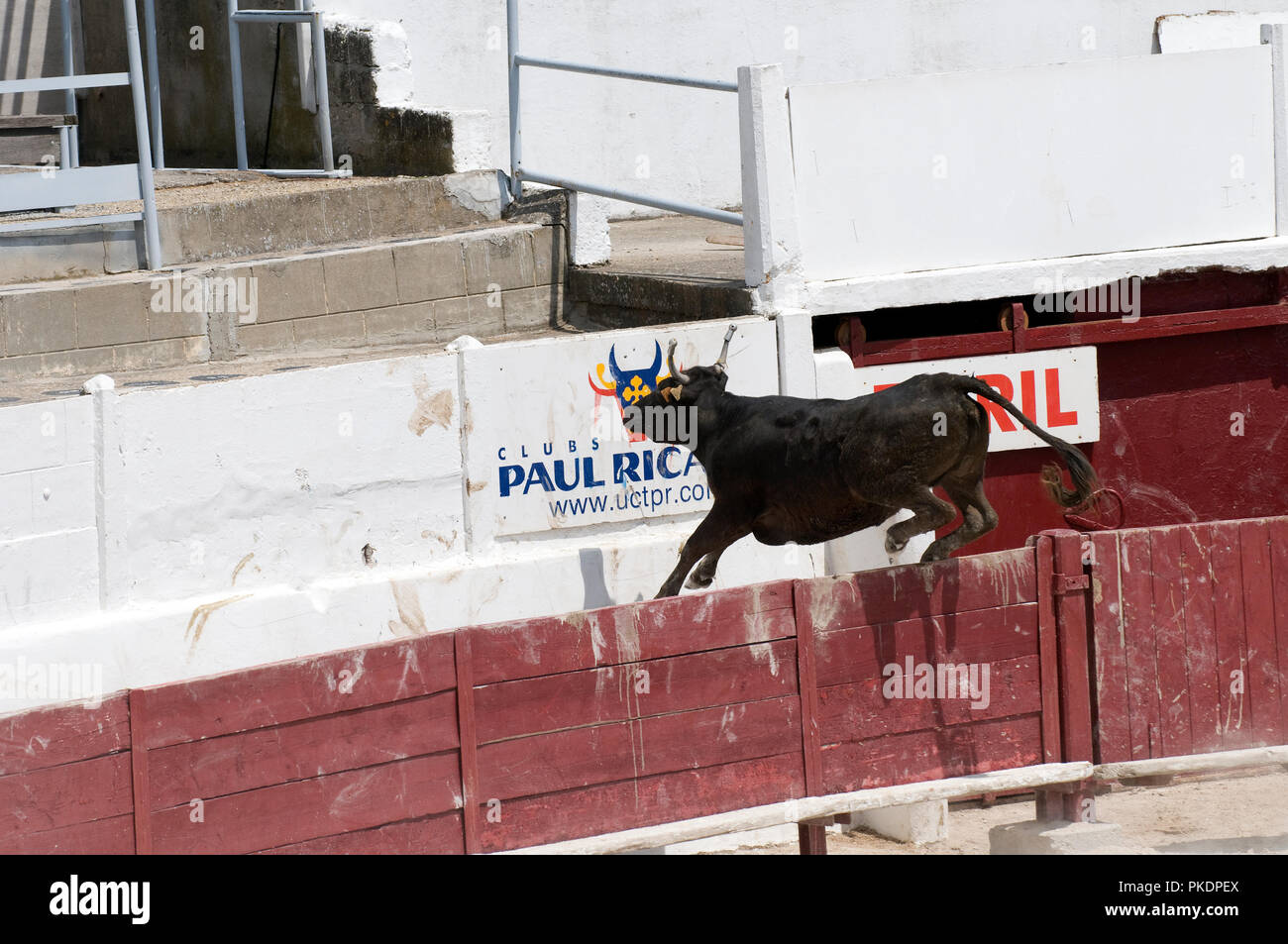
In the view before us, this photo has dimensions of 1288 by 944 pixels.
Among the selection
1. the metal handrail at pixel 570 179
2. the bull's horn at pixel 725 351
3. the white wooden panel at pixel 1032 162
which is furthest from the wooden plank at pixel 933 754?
the metal handrail at pixel 570 179

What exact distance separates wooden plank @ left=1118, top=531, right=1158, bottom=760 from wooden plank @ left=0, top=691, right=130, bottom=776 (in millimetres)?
4447

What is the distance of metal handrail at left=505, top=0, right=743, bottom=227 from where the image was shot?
33.2ft

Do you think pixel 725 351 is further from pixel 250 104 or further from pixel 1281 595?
pixel 250 104

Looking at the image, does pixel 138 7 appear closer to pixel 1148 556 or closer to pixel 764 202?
pixel 764 202

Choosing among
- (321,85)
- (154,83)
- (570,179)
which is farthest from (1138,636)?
(154,83)

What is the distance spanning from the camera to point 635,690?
24.9ft

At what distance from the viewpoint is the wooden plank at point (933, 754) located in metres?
7.94

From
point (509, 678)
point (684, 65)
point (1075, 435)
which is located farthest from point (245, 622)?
point (684, 65)

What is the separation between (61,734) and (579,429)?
3.32 meters

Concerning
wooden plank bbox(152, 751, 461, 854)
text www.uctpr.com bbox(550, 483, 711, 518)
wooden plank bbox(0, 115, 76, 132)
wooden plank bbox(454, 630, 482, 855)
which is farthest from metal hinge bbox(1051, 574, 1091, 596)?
wooden plank bbox(0, 115, 76, 132)

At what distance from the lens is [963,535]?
7.73 meters

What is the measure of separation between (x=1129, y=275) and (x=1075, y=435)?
971 millimetres

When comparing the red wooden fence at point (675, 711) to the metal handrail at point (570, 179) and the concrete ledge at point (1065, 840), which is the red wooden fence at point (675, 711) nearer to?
the concrete ledge at point (1065, 840)

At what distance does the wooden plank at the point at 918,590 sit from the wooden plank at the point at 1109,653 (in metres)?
0.31
